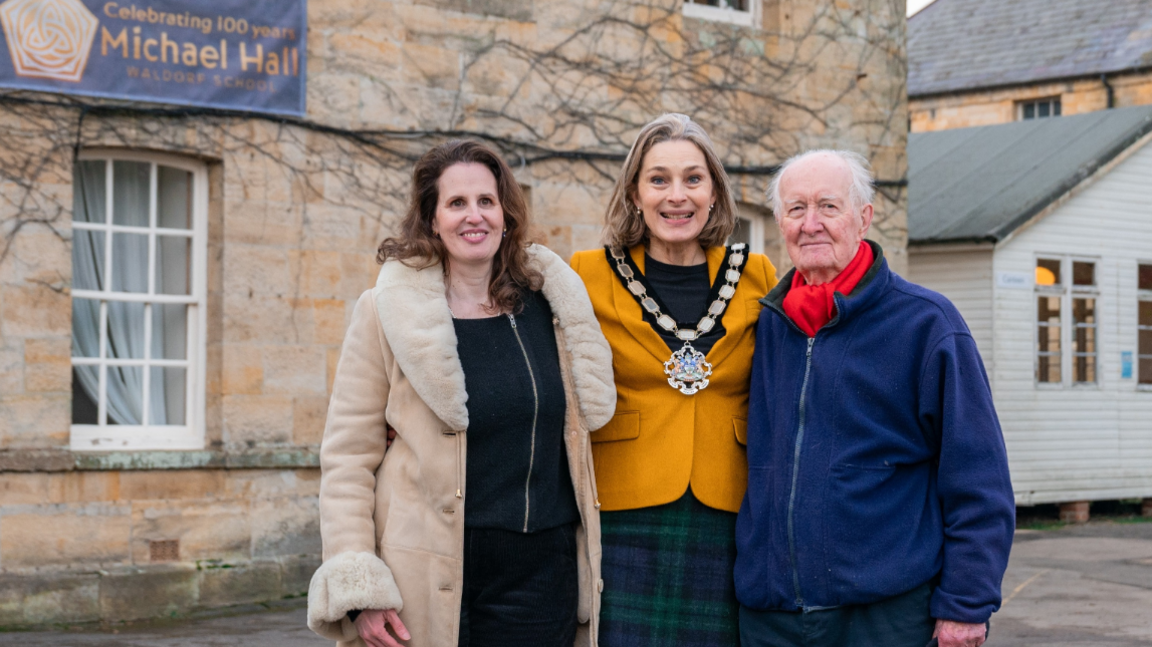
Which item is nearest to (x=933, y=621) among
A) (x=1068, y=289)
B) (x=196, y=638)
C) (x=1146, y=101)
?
(x=196, y=638)

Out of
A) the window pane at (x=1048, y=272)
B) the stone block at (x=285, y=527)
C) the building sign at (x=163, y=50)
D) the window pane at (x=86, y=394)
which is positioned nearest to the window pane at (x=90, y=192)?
the building sign at (x=163, y=50)

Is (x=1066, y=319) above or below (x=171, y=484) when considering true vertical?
above

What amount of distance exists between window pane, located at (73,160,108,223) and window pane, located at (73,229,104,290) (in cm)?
10

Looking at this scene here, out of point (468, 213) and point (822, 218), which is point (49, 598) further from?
point (822, 218)

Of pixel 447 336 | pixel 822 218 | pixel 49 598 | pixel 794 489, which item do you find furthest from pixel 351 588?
pixel 49 598

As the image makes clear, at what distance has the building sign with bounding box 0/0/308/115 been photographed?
25.9 feet

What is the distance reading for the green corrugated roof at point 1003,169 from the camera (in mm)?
14055

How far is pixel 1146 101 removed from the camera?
24.2 meters

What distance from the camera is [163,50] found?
326 inches

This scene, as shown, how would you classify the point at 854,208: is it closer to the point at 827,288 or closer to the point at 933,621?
the point at 827,288

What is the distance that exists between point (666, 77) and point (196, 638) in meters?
5.42

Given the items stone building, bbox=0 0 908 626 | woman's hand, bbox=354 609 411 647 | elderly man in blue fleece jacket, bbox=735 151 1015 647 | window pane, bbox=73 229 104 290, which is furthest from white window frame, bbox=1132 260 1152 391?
woman's hand, bbox=354 609 411 647

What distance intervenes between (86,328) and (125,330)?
0.24m

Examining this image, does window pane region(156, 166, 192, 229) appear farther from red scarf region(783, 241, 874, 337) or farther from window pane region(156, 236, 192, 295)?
red scarf region(783, 241, 874, 337)
